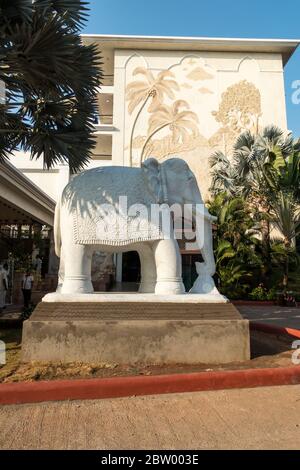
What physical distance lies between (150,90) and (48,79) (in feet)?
56.7

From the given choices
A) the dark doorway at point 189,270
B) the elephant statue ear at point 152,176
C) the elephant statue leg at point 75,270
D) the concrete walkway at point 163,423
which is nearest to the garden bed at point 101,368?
the concrete walkway at point 163,423

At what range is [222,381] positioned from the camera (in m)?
3.48

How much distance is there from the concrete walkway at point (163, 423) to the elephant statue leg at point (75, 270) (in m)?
1.42

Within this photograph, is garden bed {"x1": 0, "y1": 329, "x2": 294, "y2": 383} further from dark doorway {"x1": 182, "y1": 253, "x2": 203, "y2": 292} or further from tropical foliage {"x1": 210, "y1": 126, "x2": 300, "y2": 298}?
dark doorway {"x1": 182, "y1": 253, "x2": 203, "y2": 292}

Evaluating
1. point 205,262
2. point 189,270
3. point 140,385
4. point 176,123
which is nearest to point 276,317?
point 205,262

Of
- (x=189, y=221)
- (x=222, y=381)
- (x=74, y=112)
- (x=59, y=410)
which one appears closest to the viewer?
(x=59, y=410)

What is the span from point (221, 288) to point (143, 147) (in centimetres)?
1004

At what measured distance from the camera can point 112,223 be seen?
14.1 ft

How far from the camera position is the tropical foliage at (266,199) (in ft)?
45.7

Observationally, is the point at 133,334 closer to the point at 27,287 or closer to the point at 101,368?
the point at 101,368
